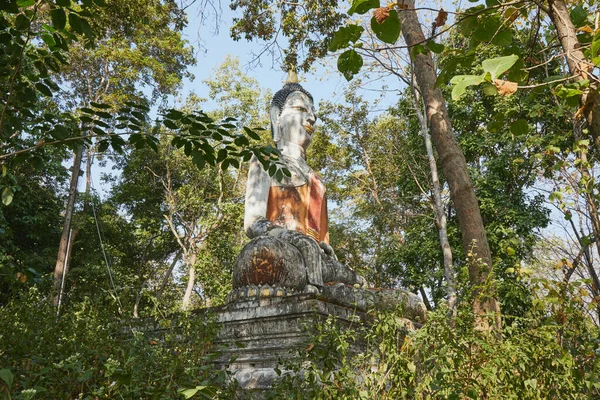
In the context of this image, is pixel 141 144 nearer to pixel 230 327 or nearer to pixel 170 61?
pixel 230 327

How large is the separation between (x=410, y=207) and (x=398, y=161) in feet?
5.36

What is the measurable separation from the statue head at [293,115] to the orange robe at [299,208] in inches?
24.4

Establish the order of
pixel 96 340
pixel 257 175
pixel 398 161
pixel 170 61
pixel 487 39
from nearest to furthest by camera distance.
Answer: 1. pixel 487 39
2. pixel 96 340
3. pixel 257 175
4. pixel 398 161
5. pixel 170 61

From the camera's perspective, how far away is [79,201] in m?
16.2

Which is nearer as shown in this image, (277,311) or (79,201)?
(277,311)

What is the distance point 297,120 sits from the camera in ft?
20.2

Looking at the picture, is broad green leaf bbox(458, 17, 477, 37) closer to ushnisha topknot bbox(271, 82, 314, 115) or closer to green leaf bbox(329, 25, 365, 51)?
green leaf bbox(329, 25, 365, 51)

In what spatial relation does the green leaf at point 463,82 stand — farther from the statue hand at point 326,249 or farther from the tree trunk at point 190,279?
the tree trunk at point 190,279

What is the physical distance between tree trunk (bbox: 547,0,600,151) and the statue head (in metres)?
4.35

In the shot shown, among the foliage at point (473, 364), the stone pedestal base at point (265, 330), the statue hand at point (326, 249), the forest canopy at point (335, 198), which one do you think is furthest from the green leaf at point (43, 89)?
the statue hand at point (326, 249)

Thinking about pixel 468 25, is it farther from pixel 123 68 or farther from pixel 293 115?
pixel 123 68

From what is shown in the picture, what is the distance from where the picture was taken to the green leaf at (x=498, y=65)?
144cm

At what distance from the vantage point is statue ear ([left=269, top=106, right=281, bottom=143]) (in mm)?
6273

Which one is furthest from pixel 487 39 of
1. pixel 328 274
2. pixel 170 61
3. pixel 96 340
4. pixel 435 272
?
pixel 170 61
